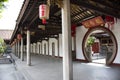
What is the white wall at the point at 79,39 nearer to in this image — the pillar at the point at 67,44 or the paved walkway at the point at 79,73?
the paved walkway at the point at 79,73

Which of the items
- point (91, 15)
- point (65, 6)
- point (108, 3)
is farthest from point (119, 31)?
point (65, 6)

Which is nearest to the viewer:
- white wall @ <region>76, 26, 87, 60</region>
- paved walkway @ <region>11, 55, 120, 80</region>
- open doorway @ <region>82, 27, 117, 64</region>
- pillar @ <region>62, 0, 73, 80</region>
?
pillar @ <region>62, 0, 73, 80</region>

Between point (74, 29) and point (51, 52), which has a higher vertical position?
point (74, 29)

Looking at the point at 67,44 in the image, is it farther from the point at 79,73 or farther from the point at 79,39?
the point at 79,39

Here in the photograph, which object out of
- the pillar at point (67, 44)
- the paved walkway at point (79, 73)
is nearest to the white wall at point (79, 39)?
the paved walkway at point (79, 73)

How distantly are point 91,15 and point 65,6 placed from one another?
239 inches

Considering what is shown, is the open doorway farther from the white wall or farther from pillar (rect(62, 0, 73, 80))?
pillar (rect(62, 0, 73, 80))

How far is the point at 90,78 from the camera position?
21.2 ft

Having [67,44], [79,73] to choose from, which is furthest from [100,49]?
[67,44]

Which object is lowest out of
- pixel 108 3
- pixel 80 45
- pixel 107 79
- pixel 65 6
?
pixel 107 79

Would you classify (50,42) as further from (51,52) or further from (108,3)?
(108,3)

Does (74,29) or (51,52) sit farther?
(51,52)

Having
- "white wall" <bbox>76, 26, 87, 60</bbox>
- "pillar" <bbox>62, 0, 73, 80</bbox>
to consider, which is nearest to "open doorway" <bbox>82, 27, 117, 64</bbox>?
"white wall" <bbox>76, 26, 87, 60</bbox>

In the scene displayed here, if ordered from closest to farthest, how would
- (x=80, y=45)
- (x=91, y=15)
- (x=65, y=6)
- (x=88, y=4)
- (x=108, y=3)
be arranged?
(x=65, y=6), (x=88, y=4), (x=108, y=3), (x=91, y=15), (x=80, y=45)
